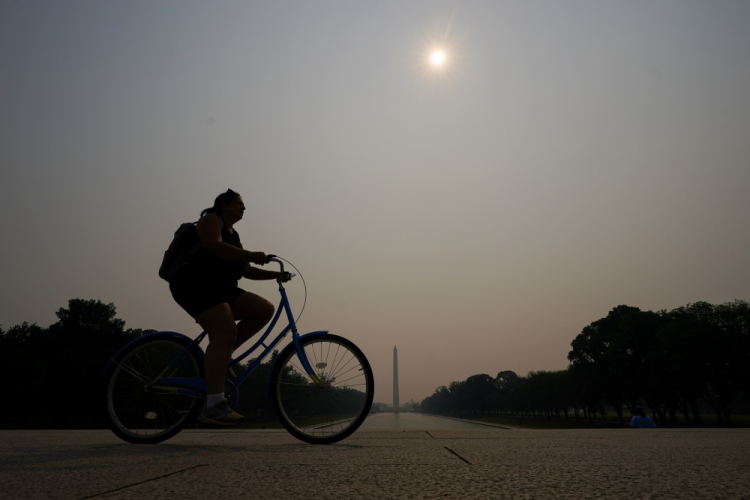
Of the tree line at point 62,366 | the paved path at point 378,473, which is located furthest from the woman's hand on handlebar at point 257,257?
the tree line at point 62,366

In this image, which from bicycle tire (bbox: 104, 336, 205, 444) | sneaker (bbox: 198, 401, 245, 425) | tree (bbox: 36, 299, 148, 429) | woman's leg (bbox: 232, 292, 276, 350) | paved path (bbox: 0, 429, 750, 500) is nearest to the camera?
paved path (bbox: 0, 429, 750, 500)

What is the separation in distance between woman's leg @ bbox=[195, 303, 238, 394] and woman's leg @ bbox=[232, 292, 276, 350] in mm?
250

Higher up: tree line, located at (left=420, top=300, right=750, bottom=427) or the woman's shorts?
tree line, located at (left=420, top=300, right=750, bottom=427)

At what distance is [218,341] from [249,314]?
526mm

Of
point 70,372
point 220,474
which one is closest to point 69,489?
point 220,474

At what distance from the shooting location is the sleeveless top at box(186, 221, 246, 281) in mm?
4848

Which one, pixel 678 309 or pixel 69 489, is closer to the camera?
pixel 69 489

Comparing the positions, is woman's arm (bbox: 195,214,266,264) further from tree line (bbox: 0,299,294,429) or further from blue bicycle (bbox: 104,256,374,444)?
tree line (bbox: 0,299,294,429)

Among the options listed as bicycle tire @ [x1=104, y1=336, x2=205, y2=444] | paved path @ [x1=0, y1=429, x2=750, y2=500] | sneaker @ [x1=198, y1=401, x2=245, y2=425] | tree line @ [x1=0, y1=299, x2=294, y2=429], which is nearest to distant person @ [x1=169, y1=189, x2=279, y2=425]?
sneaker @ [x1=198, y1=401, x2=245, y2=425]

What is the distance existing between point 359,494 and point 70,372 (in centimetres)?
5828

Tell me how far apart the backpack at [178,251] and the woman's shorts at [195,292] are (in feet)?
0.27

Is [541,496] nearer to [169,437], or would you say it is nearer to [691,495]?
[691,495]

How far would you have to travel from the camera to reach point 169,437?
5043 mm

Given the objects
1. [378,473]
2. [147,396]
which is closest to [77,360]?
[147,396]
